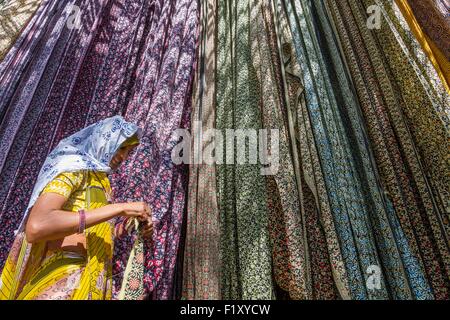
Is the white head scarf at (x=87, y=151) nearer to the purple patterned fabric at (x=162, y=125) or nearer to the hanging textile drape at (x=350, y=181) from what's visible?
the purple patterned fabric at (x=162, y=125)

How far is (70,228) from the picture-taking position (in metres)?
0.96

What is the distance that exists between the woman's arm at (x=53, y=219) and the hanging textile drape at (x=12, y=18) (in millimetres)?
1816

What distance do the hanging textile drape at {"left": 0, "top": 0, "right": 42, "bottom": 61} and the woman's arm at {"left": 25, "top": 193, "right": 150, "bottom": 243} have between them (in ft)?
5.96

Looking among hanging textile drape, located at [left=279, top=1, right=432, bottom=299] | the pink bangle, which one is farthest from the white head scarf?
hanging textile drape, located at [left=279, top=1, right=432, bottom=299]

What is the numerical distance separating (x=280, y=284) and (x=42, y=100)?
1.77 m

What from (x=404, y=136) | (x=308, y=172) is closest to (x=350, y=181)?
(x=308, y=172)

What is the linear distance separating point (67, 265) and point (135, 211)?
239 mm

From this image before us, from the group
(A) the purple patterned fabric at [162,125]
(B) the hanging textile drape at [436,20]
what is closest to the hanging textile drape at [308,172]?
(A) the purple patterned fabric at [162,125]

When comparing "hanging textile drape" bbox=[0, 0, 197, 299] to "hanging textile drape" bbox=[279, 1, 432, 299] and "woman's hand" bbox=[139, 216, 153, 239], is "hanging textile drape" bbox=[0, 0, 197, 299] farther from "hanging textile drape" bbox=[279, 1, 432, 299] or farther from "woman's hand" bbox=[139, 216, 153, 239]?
"hanging textile drape" bbox=[279, 1, 432, 299]

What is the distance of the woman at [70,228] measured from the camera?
96 cm

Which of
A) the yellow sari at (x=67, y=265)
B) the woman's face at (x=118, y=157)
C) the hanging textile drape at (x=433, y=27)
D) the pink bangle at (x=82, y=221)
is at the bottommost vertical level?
the hanging textile drape at (x=433, y=27)

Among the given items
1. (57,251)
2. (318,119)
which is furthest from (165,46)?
(57,251)

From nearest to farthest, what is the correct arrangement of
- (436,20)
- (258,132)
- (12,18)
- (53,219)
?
(53,219) → (258,132) → (436,20) → (12,18)

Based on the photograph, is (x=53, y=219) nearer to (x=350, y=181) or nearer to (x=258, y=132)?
(x=258, y=132)
